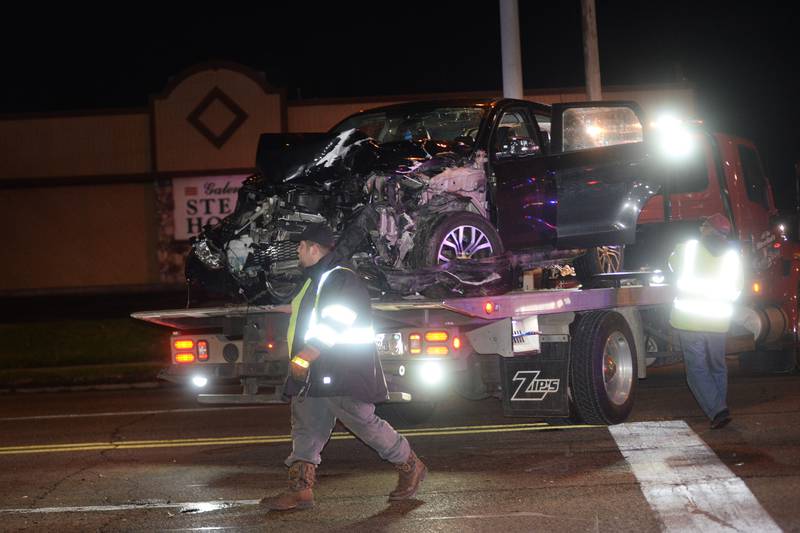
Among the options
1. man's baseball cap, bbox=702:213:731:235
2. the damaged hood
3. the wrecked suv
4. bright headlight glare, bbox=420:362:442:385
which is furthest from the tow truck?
the damaged hood

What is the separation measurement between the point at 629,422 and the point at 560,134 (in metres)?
2.56

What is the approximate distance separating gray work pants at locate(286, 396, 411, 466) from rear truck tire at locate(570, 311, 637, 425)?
8.55ft

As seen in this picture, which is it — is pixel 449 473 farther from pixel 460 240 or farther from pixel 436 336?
pixel 460 240

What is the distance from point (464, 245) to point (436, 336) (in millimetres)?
1088

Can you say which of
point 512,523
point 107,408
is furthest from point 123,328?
point 512,523

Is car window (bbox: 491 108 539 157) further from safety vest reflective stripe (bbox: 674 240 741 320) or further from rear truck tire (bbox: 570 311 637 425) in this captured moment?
safety vest reflective stripe (bbox: 674 240 741 320)

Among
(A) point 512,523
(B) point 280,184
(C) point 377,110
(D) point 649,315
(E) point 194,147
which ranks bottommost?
(A) point 512,523

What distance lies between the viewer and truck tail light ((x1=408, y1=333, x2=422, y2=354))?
8.92 meters

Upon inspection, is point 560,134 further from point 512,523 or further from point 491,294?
point 512,523

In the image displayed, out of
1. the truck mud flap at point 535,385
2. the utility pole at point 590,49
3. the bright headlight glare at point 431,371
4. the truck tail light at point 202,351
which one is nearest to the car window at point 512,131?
the truck mud flap at point 535,385

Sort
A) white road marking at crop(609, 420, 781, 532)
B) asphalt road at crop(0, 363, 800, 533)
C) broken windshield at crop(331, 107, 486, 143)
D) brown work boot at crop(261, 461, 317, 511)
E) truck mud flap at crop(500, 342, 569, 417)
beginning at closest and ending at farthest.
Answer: white road marking at crop(609, 420, 781, 532), asphalt road at crop(0, 363, 800, 533), brown work boot at crop(261, 461, 317, 511), truck mud flap at crop(500, 342, 569, 417), broken windshield at crop(331, 107, 486, 143)

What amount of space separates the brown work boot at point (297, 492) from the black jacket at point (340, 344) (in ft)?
1.54

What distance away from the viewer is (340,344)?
7.30 metres

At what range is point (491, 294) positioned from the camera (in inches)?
370
